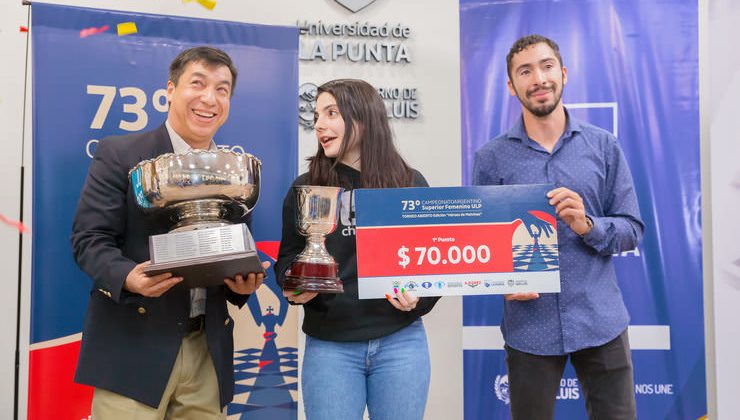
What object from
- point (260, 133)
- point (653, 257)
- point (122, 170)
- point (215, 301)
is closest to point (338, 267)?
point (215, 301)

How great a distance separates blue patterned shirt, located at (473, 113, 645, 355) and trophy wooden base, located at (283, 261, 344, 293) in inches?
32.5

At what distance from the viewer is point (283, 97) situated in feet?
10.4

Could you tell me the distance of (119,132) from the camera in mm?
2994

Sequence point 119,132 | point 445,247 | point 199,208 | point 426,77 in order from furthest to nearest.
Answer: point 426,77, point 119,132, point 445,247, point 199,208

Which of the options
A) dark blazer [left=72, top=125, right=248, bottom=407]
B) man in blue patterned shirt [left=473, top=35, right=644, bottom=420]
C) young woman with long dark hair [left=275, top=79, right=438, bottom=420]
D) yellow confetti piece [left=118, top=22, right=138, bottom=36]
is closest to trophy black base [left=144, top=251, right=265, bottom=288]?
dark blazer [left=72, top=125, right=248, bottom=407]

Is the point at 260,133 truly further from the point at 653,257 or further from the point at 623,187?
the point at 653,257

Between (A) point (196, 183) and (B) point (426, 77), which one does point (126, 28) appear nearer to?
(A) point (196, 183)

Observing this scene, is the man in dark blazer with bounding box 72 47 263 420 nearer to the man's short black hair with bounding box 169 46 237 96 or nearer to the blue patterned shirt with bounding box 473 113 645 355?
the man's short black hair with bounding box 169 46 237 96

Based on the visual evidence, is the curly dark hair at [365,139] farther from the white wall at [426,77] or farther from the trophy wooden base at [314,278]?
the white wall at [426,77]

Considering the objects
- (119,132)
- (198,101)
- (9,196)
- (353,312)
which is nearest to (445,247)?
(353,312)

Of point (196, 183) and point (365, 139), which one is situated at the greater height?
point (365, 139)

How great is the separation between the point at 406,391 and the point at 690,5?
283 cm

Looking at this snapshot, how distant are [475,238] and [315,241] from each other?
1.96ft

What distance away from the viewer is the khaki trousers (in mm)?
1995
